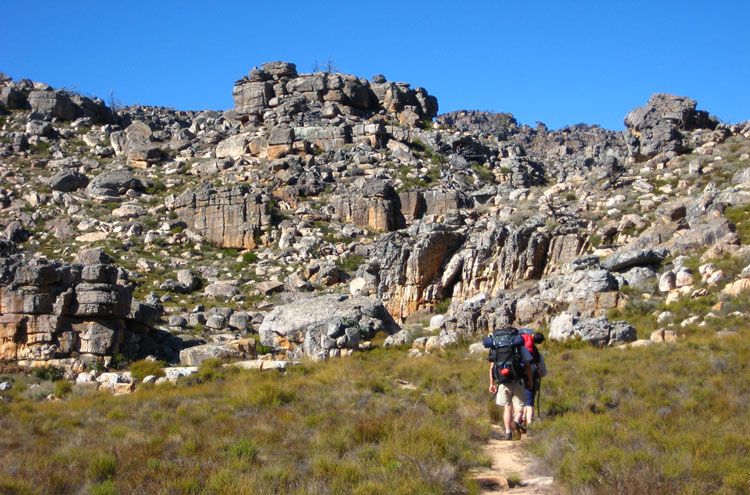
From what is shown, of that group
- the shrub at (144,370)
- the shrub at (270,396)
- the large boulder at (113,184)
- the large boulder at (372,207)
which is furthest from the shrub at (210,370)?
the large boulder at (113,184)

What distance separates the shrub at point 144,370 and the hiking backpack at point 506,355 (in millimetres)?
10507

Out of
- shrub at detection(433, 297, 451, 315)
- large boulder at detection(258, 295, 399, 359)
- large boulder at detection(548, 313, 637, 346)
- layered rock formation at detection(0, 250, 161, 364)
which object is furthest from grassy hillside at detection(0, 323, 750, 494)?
shrub at detection(433, 297, 451, 315)

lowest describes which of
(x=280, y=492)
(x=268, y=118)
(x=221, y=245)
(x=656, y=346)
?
(x=280, y=492)

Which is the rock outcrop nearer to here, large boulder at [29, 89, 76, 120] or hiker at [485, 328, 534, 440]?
large boulder at [29, 89, 76, 120]

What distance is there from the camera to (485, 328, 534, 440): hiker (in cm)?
872

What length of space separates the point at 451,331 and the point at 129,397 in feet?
30.9

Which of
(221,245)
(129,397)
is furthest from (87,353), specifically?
(221,245)

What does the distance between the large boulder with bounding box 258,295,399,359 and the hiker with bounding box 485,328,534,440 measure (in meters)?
9.47

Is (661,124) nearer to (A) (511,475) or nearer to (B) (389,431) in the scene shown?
(B) (389,431)

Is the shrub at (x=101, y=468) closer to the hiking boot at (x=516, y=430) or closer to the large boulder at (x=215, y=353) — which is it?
the hiking boot at (x=516, y=430)

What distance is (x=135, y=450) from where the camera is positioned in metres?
8.22

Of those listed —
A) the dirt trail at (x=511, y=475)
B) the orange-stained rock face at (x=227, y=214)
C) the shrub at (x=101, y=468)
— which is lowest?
the dirt trail at (x=511, y=475)

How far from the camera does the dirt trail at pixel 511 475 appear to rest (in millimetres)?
6879

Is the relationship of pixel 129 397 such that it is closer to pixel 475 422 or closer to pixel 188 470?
pixel 188 470
